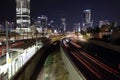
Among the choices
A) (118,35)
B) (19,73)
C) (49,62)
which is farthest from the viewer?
(118,35)

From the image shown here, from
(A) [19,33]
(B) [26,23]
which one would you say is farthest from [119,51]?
(B) [26,23]

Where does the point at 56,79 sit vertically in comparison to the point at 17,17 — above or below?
below

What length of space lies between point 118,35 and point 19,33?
81.3 meters

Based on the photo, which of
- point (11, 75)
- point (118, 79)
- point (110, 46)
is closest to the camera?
point (11, 75)

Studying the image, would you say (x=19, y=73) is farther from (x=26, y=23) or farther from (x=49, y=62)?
(x=26, y=23)

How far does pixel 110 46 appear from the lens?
205 feet

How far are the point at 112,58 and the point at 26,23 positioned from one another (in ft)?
493

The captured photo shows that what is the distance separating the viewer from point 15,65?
2383 centimetres

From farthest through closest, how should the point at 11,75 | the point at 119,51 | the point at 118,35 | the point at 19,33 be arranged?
the point at 19,33, the point at 118,35, the point at 119,51, the point at 11,75

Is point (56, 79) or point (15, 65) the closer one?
point (15, 65)

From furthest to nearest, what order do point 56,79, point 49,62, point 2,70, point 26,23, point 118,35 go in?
point 26,23 → point 118,35 → point 49,62 → point 56,79 → point 2,70

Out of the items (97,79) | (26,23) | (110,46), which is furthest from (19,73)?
(26,23)

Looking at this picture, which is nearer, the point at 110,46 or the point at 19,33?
the point at 110,46

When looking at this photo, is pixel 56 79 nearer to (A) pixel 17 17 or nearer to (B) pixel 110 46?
(B) pixel 110 46
